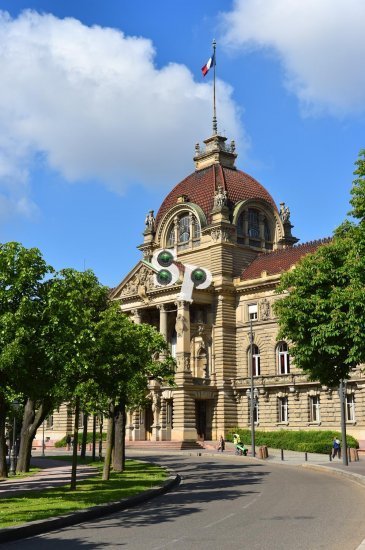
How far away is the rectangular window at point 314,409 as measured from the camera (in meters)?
60.3

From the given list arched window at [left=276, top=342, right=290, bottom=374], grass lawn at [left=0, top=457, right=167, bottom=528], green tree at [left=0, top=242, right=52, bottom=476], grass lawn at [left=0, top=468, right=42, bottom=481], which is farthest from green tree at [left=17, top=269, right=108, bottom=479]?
arched window at [left=276, top=342, right=290, bottom=374]

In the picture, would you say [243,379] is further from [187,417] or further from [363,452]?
[363,452]

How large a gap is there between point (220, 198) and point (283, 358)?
17.0 meters

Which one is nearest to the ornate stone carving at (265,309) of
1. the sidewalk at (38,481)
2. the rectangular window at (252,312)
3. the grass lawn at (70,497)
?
the rectangular window at (252,312)

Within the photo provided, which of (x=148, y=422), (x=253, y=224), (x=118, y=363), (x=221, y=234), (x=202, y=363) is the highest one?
(x=253, y=224)

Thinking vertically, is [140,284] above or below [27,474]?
above

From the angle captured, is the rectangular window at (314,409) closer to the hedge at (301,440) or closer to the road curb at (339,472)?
the hedge at (301,440)

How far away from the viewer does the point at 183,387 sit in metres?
63.7

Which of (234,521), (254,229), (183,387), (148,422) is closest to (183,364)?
(183,387)

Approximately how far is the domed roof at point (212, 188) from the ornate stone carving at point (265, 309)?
11624mm

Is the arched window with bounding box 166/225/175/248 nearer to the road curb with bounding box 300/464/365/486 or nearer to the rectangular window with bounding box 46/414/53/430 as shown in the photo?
the rectangular window with bounding box 46/414/53/430

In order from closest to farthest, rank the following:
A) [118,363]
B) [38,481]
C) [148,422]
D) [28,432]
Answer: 1. [118,363]
2. [38,481]
3. [28,432]
4. [148,422]

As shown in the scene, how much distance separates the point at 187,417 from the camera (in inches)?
2485

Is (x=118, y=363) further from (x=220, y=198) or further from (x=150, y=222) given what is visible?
(x=150, y=222)
